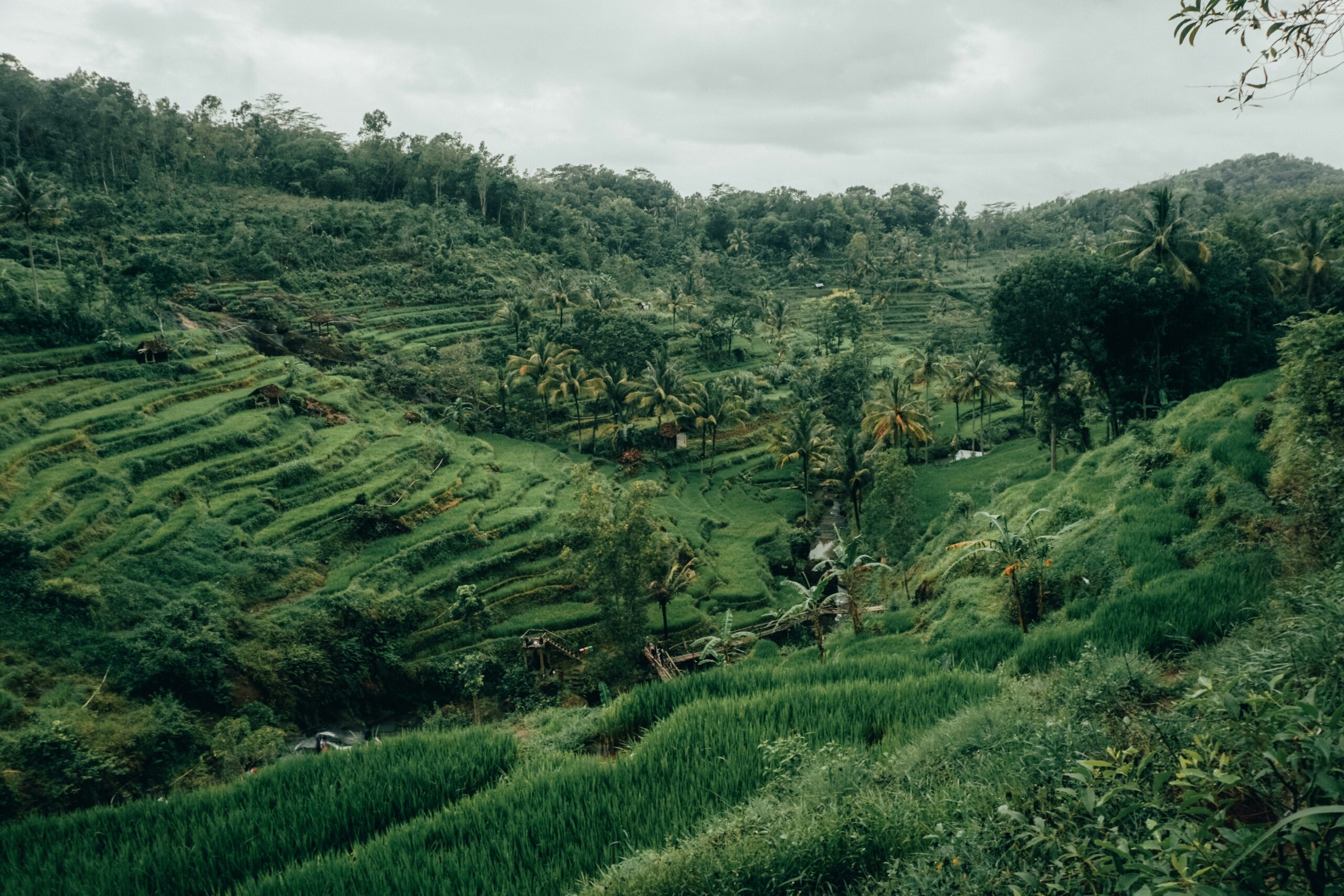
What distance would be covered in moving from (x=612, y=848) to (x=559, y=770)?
1.37m

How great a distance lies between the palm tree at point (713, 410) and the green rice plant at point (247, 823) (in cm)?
3294

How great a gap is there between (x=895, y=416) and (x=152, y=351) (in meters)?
36.6

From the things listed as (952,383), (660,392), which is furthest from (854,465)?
(952,383)

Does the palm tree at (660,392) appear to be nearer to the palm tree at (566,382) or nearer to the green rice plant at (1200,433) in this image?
the palm tree at (566,382)

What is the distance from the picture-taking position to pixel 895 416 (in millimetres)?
32906

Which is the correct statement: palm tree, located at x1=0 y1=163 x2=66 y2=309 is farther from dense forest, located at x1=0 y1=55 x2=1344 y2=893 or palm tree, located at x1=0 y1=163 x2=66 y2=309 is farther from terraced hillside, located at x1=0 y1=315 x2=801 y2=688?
terraced hillside, located at x1=0 y1=315 x2=801 y2=688

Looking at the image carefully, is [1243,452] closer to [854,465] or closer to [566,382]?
[854,465]

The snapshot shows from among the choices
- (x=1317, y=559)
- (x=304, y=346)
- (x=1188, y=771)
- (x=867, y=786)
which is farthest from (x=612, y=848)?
(x=304, y=346)

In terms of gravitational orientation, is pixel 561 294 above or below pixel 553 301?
above

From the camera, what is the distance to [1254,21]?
3969mm

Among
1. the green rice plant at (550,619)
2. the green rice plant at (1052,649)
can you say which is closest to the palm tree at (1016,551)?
the green rice plant at (1052,649)

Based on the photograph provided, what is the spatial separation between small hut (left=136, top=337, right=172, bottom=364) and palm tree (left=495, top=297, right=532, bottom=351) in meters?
19.4

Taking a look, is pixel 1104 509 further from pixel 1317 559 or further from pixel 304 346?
pixel 304 346

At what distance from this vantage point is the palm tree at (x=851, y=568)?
14617mm
